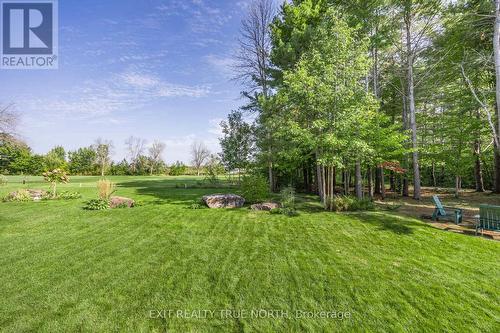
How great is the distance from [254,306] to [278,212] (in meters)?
5.91

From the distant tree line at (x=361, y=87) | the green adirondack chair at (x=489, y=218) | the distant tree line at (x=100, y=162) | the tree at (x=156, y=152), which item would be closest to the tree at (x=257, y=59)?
the distant tree line at (x=361, y=87)

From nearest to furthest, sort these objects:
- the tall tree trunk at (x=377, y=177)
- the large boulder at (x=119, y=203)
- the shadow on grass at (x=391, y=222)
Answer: the shadow on grass at (x=391, y=222)
the large boulder at (x=119, y=203)
the tall tree trunk at (x=377, y=177)

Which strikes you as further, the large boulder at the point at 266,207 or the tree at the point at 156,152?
the tree at the point at 156,152

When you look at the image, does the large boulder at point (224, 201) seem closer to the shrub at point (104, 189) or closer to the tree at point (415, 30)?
the shrub at point (104, 189)

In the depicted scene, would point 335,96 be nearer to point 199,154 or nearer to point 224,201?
point 224,201

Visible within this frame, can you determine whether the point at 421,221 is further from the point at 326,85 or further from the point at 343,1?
the point at 343,1

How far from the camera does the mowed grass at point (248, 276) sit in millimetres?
3650

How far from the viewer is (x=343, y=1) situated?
13203mm

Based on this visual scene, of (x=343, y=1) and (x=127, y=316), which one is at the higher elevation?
(x=343, y=1)

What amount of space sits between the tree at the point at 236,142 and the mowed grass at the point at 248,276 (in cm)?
1065

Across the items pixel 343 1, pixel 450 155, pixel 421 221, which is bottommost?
pixel 421 221

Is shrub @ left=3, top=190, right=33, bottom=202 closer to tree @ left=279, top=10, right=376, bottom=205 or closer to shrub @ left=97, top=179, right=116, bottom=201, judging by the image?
shrub @ left=97, top=179, right=116, bottom=201

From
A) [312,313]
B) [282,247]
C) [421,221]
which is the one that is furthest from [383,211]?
[312,313]

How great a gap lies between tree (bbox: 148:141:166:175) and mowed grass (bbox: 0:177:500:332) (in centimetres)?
4559
